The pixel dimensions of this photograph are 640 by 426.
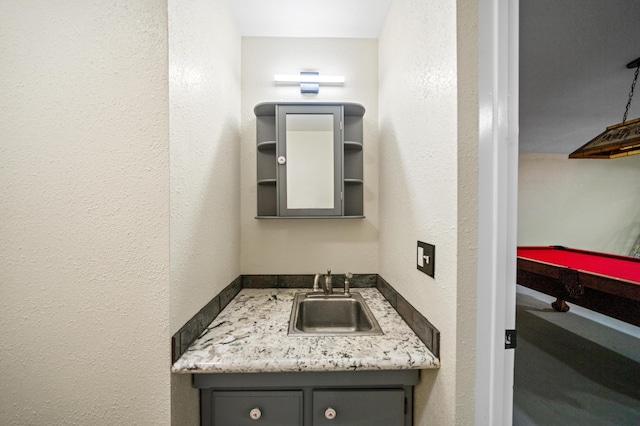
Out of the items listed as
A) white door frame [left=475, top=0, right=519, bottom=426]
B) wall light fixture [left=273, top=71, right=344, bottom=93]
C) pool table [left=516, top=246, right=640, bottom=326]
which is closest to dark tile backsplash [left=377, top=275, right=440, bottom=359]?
white door frame [left=475, top=0, right=519, bottom=426]

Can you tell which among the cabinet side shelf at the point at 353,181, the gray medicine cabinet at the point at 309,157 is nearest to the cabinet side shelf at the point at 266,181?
the gray medicine cabinet at the point at 309,157

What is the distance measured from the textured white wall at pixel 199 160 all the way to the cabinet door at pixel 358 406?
1.66ft

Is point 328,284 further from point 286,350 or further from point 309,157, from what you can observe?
point 309,157

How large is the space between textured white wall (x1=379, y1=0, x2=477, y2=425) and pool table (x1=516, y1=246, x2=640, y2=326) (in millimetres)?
1783

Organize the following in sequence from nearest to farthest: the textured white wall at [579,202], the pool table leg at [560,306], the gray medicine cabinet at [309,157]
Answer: the gray medicine cabinet at [309,157] < the pool table leg at [560,306] < the textured white wall at [579,202]

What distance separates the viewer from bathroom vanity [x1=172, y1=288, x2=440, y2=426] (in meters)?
0.82

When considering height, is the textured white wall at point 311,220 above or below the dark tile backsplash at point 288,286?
above

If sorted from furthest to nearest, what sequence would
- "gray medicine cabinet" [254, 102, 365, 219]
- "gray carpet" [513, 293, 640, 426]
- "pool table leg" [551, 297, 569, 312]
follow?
"pool table leg" [551, 297, 569, 312], "gray carpet" [513, 293, 640, 426], "gray medicine cabinet" [254, 102, 365, 219]

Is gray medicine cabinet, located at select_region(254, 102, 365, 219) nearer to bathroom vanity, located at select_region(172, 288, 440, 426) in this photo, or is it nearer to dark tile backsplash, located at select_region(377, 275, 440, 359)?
dark tile backsplash, located at select_region(377, 275, 440, 359)

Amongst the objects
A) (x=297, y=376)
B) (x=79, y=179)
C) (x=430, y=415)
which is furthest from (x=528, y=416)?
(x=79, y=179)

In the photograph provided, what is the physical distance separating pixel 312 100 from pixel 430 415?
5.84ft

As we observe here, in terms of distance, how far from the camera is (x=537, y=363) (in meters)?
2.12

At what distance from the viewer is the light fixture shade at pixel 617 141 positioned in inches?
87.5

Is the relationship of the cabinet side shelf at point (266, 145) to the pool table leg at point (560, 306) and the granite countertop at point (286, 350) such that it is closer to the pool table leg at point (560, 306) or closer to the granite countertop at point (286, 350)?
the granite countertop at point (286, 350)
